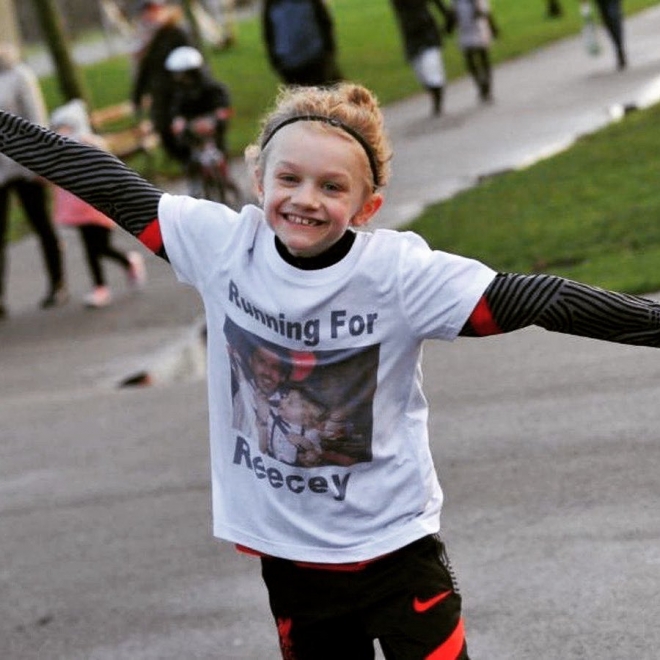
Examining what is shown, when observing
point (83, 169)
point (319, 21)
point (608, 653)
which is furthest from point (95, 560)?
point (319, 21)

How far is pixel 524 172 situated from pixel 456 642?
1161 cm

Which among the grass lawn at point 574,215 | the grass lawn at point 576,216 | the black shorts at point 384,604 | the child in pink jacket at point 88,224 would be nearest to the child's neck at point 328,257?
the black shorts at point 384,604

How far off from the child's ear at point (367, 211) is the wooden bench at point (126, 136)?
1439 cm

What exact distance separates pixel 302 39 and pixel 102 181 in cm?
1351

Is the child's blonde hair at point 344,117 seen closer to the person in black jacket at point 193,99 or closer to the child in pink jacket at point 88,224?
the child in pink jacket at point 88,224

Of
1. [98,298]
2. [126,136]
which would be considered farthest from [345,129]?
[126,136]

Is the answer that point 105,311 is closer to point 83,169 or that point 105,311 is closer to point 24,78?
point 24,78

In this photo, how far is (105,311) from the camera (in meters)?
13.0

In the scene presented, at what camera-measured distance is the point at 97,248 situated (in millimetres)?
13070

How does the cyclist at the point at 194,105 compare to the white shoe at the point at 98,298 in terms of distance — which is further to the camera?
the cyclist at the point at 194,105

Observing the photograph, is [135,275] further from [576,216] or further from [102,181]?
[102,181]

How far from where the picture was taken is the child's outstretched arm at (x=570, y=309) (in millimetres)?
3494

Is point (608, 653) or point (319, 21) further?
point (319, 21)

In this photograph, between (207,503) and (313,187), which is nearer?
(313,187)
